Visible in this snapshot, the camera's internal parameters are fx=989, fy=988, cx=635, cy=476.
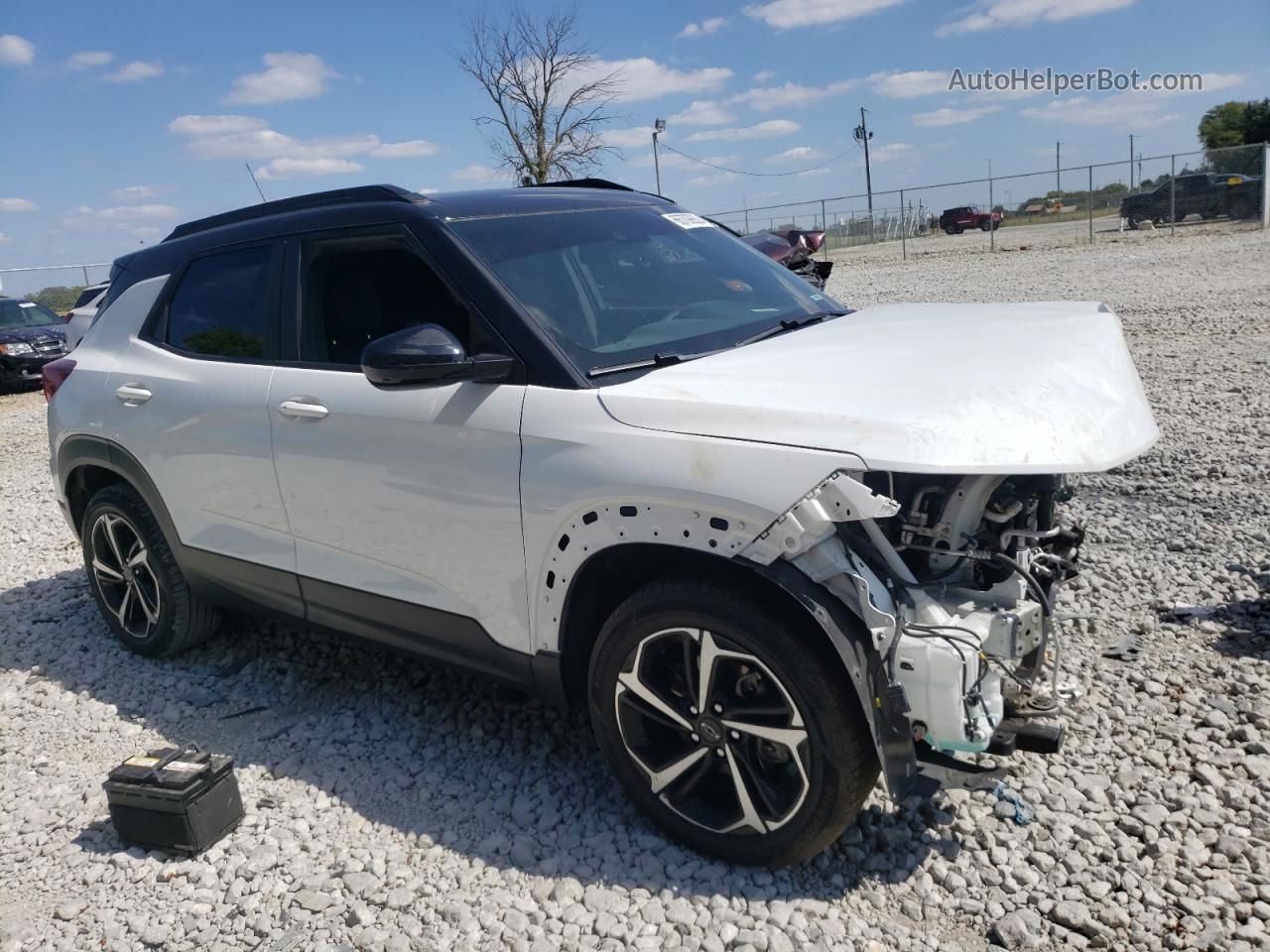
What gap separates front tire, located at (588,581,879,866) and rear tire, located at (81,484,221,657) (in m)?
2.52

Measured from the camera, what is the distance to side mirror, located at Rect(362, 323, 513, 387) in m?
2.89

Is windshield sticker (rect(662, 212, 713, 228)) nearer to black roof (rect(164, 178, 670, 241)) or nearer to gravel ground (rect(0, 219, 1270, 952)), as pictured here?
black roof (rect(164, 178, 670, 241))

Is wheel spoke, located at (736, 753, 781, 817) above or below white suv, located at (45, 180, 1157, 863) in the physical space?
below

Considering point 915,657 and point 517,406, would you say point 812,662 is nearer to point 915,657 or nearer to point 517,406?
point 915,657

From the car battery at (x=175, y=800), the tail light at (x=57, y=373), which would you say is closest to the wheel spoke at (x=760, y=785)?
the car battery at (x=175, y=800)

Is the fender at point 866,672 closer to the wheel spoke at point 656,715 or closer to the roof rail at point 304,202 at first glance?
the wheel spoke at point 656,715

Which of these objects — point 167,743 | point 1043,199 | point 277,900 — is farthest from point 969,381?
point 1043,199

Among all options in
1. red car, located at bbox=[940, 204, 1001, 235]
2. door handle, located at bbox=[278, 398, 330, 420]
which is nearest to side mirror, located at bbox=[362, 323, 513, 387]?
door handle, located at bbox=[278, 398, 330, 420]

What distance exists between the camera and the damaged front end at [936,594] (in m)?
2.40

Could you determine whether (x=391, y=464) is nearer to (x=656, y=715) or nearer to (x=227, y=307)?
(x=656, y=715)

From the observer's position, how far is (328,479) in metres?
3.51

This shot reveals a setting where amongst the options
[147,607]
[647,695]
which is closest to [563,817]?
[647,695]

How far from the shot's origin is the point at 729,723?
8.97ft

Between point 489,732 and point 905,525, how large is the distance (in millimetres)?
1980
